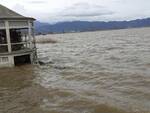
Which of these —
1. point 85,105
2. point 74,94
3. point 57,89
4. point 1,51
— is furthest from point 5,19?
point 85,105

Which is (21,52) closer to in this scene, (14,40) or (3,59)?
(3,59)

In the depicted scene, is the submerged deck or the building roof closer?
the building roof

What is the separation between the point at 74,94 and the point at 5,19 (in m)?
8.53

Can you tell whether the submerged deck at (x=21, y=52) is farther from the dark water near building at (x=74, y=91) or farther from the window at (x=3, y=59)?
the dark water near building at (x=74, y=91)

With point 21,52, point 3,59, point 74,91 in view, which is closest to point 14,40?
point 21,52

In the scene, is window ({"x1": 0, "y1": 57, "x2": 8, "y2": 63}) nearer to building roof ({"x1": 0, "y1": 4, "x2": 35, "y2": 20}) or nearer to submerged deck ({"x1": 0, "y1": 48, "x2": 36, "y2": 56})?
submerged deck ({"x1": 0, "y1": 48, "x2": 36, "y2": 56})

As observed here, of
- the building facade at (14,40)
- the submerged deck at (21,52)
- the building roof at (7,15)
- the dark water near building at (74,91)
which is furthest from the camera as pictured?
the submerged deck at (21,52)

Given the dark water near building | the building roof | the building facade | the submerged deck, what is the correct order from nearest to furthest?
the dark water near building < the building roof < the building facade < the submerged deck

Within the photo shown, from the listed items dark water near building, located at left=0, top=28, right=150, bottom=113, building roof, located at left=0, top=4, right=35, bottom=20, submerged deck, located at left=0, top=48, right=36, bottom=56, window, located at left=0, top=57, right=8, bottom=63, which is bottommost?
dark water near building, located at left=0, top=28, right=150, bottom=113

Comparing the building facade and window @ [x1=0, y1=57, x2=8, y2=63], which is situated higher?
the building facade

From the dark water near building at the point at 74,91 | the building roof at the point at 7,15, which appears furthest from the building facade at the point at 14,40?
the dark water near building at the point at 74,91

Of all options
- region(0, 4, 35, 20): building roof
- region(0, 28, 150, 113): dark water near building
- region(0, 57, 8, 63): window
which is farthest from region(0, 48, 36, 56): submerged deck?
region(0, 4, 35, 20): building roof

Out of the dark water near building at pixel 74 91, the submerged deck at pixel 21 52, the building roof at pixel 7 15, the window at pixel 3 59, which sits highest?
the building roof at pixel 7 15

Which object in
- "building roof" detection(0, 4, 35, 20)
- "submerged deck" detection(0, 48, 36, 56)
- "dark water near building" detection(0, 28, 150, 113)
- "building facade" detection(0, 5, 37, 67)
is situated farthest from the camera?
"submerged deck" detection(0, 48, 36, 56)
